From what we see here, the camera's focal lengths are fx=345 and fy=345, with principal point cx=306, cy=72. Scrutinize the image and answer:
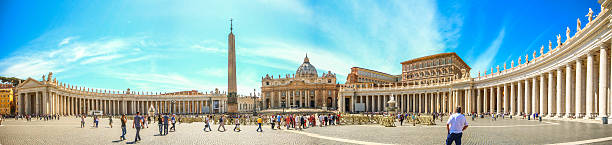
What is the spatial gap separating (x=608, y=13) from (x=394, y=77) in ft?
351

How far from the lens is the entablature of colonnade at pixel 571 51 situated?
21688 mm

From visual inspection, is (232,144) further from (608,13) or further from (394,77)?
(394,77)

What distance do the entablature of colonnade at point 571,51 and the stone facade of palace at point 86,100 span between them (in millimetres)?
48165

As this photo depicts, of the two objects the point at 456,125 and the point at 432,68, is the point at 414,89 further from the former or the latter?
the point at 456,125

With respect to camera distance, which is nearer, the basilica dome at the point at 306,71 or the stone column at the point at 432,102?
the stone column at the point at 432,102

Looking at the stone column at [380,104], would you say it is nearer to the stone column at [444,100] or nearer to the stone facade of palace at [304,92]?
the stone column at [444,100]

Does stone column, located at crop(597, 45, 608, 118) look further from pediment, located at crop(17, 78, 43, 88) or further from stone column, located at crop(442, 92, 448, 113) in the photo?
pediment, located at crop(17, 78, 43, 88)

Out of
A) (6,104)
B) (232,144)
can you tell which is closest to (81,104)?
(6,104)

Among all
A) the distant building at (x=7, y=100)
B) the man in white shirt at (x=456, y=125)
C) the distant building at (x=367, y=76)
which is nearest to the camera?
the man in white shirt at (x=456, y=125)

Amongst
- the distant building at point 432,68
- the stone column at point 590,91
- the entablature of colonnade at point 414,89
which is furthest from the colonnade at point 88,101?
the distant building at point 432,68

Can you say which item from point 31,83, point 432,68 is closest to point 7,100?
point 31,83

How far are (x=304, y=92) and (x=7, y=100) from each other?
251 ft

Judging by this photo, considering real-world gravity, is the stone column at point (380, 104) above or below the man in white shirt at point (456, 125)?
below

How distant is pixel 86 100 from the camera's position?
247 feet
